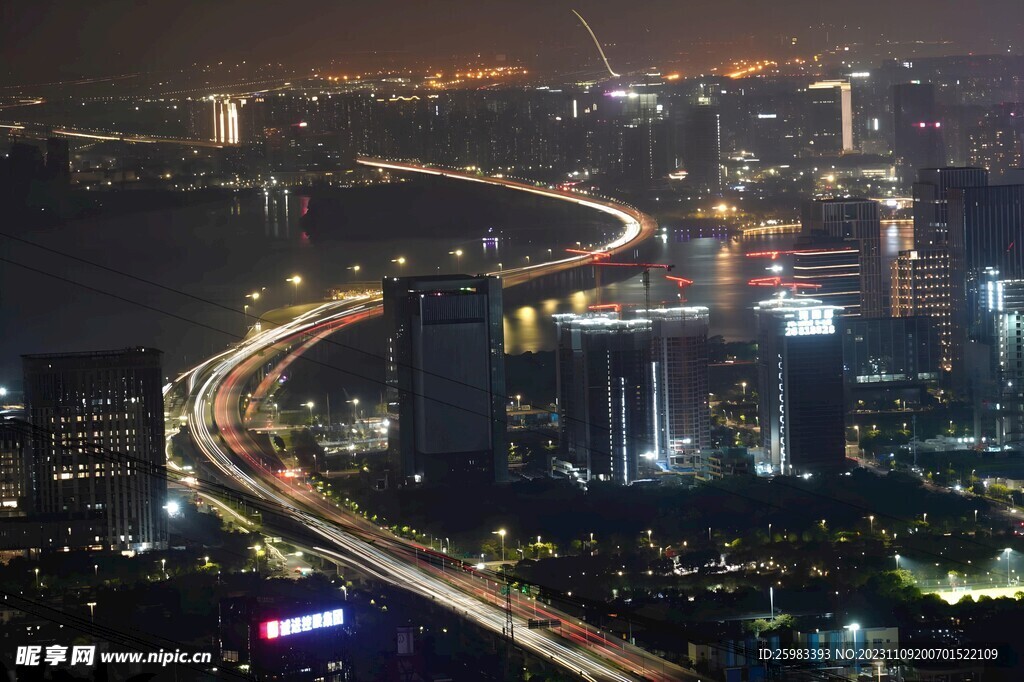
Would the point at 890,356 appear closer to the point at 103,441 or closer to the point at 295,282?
the point at 295,282

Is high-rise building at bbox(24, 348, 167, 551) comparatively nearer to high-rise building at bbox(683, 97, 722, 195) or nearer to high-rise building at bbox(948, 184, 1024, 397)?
high-rise building at bbox(948, 184, 1024, 397)

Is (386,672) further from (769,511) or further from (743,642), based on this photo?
(769,511)

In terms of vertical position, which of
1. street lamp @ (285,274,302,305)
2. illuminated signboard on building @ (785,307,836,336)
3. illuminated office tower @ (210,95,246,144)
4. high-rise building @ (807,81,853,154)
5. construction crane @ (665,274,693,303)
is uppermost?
high-rise building @ (807,81,853,154)

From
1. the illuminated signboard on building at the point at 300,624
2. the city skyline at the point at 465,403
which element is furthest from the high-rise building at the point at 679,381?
the illuminated signboard on building at the point at 300,624

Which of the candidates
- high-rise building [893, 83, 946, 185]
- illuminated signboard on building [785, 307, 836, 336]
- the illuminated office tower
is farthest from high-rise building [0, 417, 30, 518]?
high-rise building [893, 83, 946, 185]

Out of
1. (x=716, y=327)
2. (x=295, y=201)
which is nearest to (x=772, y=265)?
(x=716, y=327)
